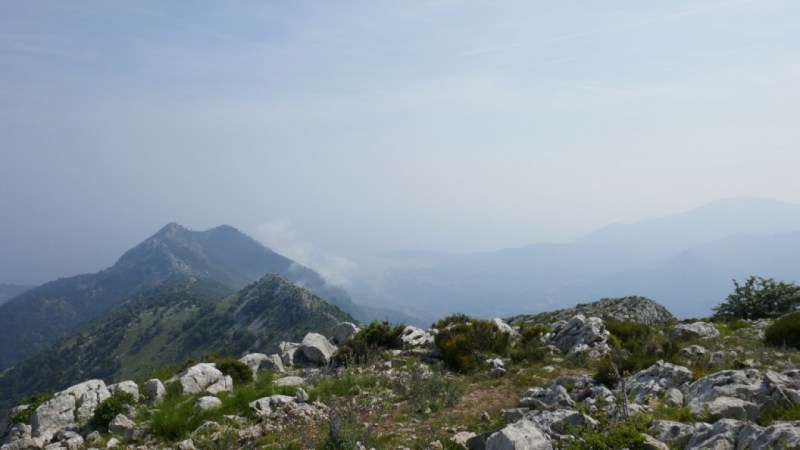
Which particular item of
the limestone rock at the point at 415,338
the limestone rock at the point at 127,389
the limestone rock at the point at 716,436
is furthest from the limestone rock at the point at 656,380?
the limestone rock at the point at 127,389

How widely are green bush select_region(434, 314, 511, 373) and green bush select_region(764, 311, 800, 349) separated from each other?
9104mm

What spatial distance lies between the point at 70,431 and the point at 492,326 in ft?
49.0

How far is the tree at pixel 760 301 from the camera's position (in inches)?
1034

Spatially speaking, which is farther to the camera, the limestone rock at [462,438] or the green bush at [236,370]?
the green bush at [236,370]

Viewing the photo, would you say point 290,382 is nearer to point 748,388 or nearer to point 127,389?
point 127,389

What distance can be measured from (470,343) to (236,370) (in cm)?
888

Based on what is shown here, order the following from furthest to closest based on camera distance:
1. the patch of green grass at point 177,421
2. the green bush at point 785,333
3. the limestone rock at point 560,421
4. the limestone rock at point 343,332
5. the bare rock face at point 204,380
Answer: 1. the limestone rock at point 343,332
2. the green bush at point 785,333
3. the bare rock face at point 204,380
4. the patch of green grass at point 177,421
5. the limestone rock at point 560,421

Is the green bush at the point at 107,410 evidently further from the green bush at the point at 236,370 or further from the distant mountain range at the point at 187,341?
the distant mountain range at the point at 187,341

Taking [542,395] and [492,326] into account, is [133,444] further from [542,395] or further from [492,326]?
[492,326]

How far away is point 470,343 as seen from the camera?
17719 millimetres

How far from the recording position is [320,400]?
41.4ft

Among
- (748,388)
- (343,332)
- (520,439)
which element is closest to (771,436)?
(748,388)

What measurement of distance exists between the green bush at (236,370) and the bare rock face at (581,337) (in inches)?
470

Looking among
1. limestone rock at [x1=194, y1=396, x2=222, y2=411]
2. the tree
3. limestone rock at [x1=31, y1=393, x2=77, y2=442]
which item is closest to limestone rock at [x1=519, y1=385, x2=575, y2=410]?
limestone rock at [x1=194, y1=396, x2=222, y2=411]
